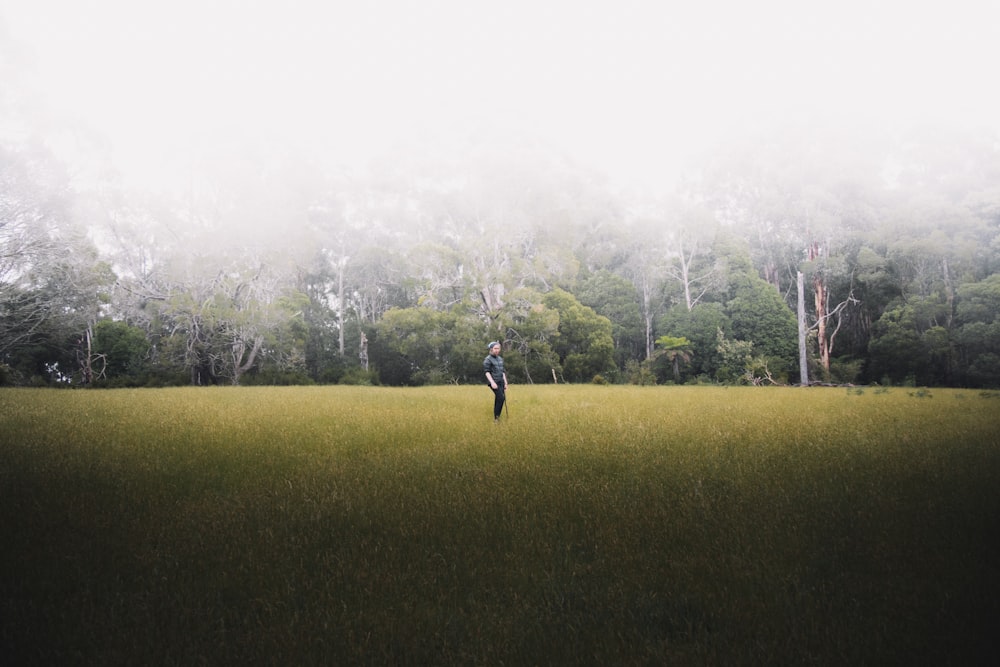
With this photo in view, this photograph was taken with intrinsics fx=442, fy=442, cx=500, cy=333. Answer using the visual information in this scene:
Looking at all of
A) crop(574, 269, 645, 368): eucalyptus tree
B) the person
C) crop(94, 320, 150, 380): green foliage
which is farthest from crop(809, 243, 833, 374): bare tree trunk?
crop(94, 320, 150, 380): green foliage

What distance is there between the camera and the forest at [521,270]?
91.9 ft

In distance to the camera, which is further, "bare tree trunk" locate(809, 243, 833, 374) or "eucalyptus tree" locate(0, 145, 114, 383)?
"bare tree trunk" locate(809, 243, 833, 374)

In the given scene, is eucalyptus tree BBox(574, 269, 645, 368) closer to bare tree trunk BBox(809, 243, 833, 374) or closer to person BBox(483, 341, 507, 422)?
bare tree trunk BBox(809, 243, 833, 374)

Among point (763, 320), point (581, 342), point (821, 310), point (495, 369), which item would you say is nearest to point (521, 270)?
point (581, 342)

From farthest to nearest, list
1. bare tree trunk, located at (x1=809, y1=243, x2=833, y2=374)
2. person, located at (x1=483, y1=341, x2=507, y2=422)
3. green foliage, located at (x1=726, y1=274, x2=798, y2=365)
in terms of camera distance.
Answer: bare tree trunk, located at (x1=809, y1=243, x2=833, y2=374), green foliage, located at (x1=726, y1=274, x2=798, y2=365), person, located at (x1=483, y1=341, x2=507, y2=422)

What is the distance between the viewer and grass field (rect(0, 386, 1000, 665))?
8.47 ft

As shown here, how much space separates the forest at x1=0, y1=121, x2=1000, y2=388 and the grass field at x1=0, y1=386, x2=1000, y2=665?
24.9 meters

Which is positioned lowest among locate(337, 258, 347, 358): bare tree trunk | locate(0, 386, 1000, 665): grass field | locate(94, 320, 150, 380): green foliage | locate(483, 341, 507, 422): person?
locate(0, 386, 1000, 665): grass field

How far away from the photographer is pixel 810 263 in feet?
117

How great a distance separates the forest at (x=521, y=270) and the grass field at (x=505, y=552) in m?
24.9

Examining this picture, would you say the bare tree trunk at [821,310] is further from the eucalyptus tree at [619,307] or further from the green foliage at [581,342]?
the green foliage at [581,342]

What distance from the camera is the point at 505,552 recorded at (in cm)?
365

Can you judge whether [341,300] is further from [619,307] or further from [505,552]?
[505,552]

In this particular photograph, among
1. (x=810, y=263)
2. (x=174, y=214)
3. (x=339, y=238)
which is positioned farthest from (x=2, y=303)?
(x=810, y=263)
